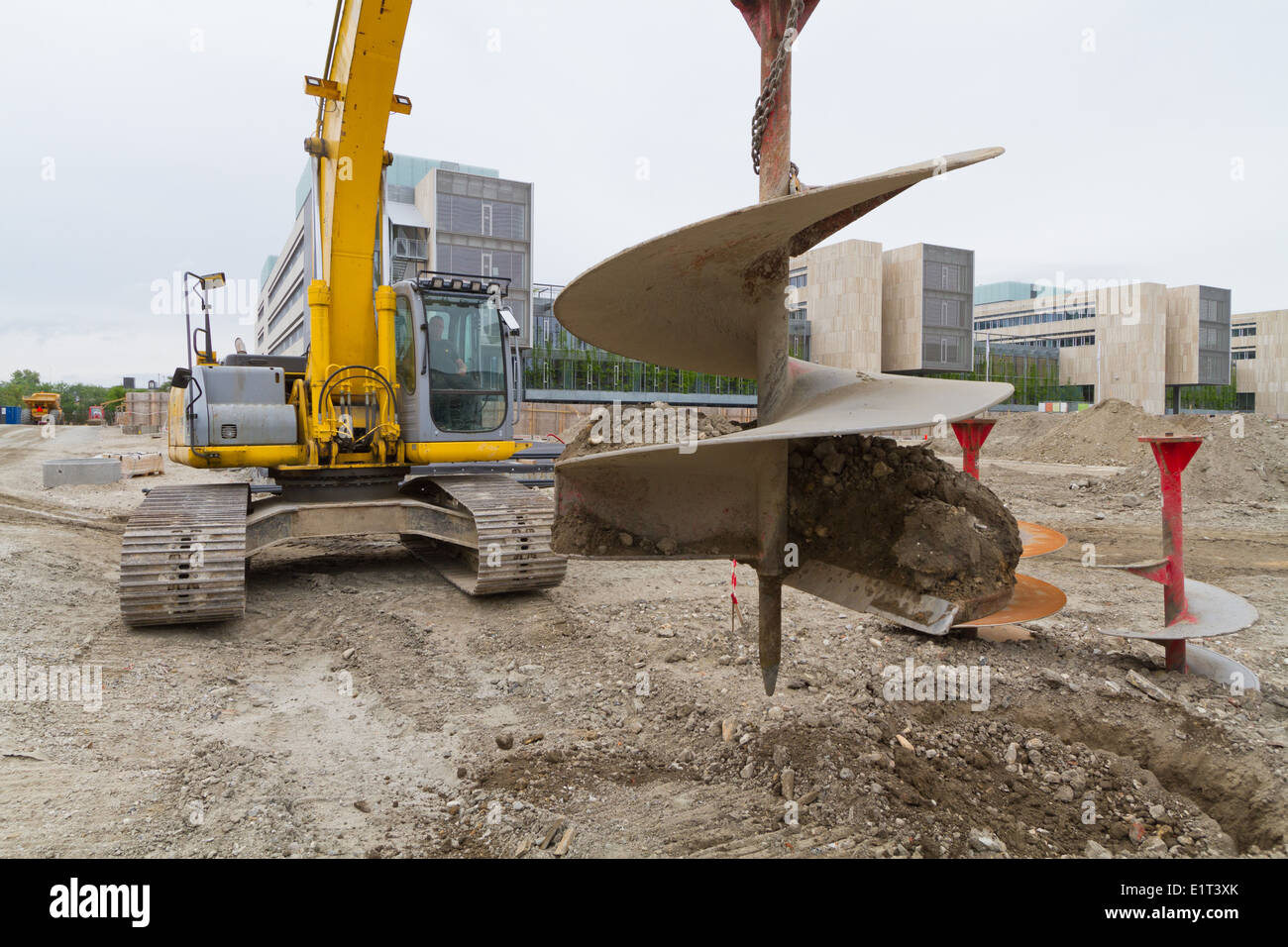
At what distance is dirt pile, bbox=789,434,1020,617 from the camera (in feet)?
8.23

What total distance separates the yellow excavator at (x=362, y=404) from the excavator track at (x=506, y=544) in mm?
14

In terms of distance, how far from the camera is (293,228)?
41344 mm

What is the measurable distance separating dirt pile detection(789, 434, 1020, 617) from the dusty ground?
1022 mm

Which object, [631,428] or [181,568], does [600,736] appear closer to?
[631,428]

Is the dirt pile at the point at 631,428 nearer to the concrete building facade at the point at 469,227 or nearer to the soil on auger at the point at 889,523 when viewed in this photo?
the soil on auger at the point at 889,523

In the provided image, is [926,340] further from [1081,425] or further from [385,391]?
[385,391]

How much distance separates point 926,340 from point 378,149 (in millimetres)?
34295

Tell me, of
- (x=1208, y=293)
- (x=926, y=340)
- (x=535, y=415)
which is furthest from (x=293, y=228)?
(x=1208, y=293)

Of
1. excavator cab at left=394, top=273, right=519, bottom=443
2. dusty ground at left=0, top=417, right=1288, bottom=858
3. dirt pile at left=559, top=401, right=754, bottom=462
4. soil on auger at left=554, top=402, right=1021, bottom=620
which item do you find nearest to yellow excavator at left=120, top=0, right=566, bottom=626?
excavator cab at left=394, top=273, right=519, bottom=443

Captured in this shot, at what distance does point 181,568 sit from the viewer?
5109mm

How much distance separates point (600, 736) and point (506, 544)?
8.46ft

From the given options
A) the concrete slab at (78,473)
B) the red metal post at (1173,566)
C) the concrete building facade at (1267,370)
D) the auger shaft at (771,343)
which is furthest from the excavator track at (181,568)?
the concrete building facade at (1267,370)
